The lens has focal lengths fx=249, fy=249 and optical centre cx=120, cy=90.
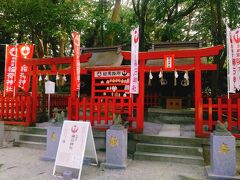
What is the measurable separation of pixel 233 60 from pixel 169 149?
382 centimetres

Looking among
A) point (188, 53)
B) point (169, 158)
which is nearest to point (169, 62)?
point (188, 53)

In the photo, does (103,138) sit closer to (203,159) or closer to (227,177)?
(203,159)

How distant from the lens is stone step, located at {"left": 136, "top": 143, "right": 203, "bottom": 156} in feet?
26.4

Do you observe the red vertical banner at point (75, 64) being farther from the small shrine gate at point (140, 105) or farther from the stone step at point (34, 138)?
the stone step at point (34, 138)

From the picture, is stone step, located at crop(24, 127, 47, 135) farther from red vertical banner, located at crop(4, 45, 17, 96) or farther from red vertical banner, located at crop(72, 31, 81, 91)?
red vertical banner, located at crop(72, 31, 81, 91)

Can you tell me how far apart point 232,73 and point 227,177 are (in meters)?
3.81

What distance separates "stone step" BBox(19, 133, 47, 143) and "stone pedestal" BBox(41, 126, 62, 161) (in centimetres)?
199

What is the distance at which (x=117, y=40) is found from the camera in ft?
80.1

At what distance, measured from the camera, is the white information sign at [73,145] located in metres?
6.51

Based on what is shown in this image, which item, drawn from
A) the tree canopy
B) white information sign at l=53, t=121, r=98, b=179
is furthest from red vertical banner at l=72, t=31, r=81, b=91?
the tree canopy

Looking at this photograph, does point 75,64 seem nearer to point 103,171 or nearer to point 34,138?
point 34,138

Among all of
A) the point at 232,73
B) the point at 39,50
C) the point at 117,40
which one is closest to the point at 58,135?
the point at 232,73

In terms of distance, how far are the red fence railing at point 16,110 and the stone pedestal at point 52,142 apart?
132 inches

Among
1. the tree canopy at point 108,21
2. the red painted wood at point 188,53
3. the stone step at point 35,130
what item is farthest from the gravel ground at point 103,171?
the tree canopy at point 108,21
